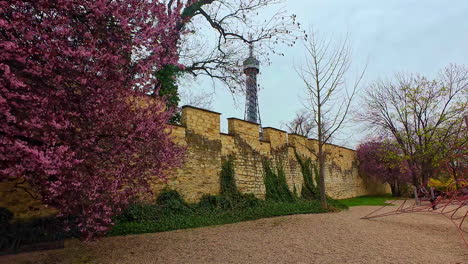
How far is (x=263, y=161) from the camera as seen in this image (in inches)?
448

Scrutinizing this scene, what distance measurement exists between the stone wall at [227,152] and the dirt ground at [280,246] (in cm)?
196

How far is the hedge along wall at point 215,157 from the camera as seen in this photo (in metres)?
5.97

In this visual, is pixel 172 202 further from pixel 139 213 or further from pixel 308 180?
pixel 308 180

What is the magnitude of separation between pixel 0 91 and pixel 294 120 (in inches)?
1210

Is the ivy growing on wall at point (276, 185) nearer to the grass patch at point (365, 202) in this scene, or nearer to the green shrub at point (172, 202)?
the grass patch at point (365, 202)

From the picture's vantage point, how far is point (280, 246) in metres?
5.07

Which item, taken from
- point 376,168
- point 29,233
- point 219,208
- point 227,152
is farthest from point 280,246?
point 376,168

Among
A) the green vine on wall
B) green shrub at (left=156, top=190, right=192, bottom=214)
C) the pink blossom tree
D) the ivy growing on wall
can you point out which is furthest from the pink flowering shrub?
the pink blossom tree

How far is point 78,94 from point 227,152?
6.71m

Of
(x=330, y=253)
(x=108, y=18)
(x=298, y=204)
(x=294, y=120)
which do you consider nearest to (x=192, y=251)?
(x=330, y=253)

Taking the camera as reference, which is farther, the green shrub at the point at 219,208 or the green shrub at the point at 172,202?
the green shrub at the point at 172,202

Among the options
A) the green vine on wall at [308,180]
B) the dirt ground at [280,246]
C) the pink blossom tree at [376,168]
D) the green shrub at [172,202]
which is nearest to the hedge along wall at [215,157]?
the green shrub at [172,202]

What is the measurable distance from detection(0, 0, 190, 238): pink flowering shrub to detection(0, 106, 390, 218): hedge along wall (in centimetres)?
217

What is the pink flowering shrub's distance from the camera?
3.14 m
